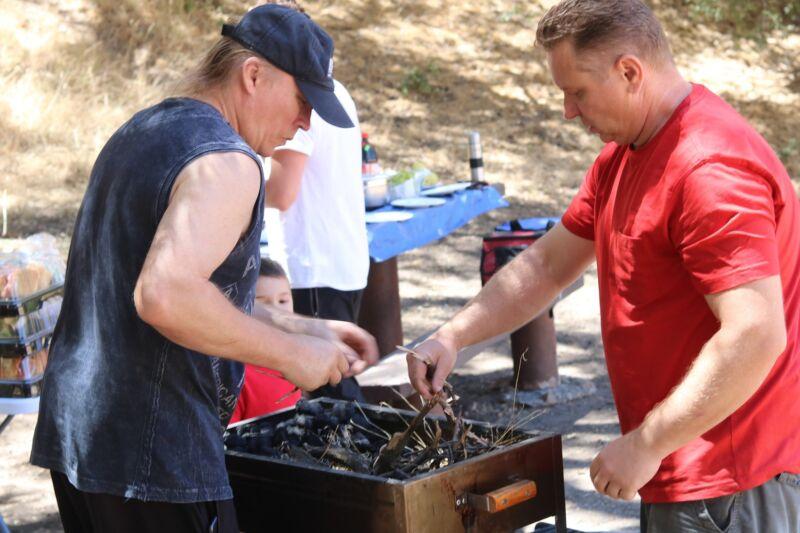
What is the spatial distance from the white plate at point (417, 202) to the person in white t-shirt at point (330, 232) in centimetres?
116

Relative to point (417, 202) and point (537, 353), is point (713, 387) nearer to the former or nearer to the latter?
point (417, 202)

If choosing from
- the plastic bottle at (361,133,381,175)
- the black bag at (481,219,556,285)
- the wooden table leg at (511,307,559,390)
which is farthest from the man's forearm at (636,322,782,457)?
the plastic bottle at (361,133,381,175)

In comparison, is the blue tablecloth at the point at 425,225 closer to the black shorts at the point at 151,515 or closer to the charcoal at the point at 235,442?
the charcoal at the point at 235,442

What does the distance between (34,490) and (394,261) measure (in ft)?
7.64

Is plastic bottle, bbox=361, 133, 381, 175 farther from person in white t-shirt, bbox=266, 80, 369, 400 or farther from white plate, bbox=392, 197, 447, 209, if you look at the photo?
person in white t-shirt, bbox=266, 80, 369, 400

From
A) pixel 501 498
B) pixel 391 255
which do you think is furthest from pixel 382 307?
pixel 501 498

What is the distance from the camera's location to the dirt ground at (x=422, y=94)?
913cm

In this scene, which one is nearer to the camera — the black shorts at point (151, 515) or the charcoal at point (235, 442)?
the black shorts at point (151, 515)

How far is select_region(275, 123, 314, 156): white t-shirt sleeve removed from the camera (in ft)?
15.2

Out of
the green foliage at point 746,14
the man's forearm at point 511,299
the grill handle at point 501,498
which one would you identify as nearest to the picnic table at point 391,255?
the man's forearm at point 511,299

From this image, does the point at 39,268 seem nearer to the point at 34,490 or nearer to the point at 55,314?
the point at 55,314

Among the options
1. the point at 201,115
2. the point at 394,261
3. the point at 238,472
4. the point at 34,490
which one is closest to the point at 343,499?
the point at 238,472

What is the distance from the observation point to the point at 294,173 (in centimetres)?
465

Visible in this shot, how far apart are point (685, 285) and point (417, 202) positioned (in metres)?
4.02
